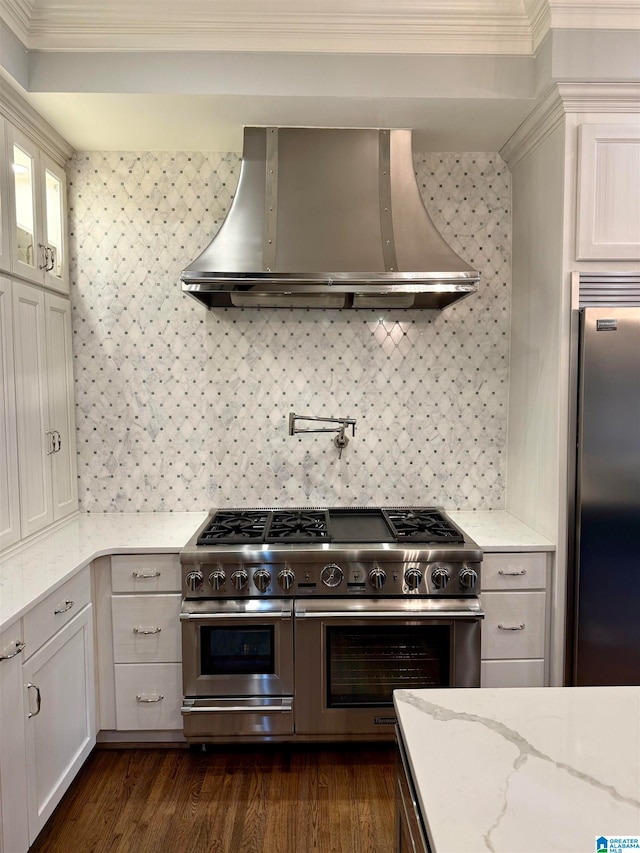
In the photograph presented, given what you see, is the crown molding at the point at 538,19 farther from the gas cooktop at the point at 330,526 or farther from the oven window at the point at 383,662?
the oven window at the point at 383,662

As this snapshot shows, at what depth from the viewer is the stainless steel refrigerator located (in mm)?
2230

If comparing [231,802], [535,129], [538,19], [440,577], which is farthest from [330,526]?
[538,19]

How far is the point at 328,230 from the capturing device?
2.46 metres

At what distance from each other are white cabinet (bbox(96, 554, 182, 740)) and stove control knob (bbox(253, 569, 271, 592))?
34cm

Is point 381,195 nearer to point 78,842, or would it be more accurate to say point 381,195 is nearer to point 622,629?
point 622,629

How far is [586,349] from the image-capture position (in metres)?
2.24

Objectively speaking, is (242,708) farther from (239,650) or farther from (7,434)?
(7,434)

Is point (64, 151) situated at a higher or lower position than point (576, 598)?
higher

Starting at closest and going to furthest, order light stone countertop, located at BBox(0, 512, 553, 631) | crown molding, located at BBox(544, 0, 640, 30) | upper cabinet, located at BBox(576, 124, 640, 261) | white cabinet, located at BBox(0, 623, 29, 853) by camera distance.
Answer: white cabinet, located at BBox(0, 623, 29, 853) < light stone countertop, located at BBox(0, 512, 553, 631) < crown molding, located at BBox(544, 0, 640, 30) < upper cabinet, located at BBox(576, 124, 640, 261)

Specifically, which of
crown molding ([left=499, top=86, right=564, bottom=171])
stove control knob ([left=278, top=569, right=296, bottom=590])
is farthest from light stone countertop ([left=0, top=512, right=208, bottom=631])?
crown molding ([left=499, top=86, right=564, bottom=171])

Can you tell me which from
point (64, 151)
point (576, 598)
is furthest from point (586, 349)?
point (64, 151)

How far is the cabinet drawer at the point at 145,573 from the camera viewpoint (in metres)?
2.39

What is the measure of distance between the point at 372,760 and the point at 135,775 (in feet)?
3.23

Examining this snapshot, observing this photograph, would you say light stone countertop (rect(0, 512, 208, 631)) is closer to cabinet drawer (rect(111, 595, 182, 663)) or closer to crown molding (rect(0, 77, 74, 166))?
cabinet drawer (rect(111, 595, 182, 663))
